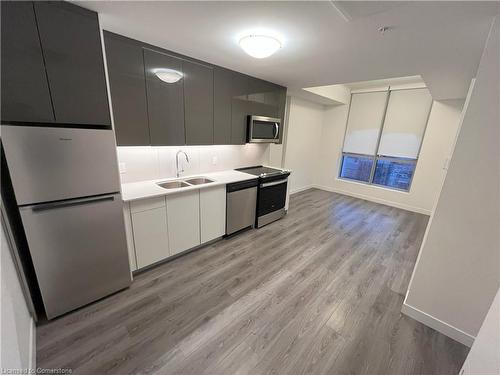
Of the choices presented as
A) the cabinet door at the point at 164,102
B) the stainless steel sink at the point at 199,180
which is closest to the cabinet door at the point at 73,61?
the cabinet door at the point at 164,102

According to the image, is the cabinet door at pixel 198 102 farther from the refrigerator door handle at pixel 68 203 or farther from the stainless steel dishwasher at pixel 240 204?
the refrigerator door handle at pixel 68 203

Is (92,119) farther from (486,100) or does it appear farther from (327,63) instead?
(486,100)

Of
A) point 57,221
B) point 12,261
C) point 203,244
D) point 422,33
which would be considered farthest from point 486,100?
point 12,261

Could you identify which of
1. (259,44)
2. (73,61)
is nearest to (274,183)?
(259,44)

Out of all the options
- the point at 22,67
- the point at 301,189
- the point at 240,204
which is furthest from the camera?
the point at 301,189

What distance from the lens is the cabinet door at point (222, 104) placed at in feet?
8.82

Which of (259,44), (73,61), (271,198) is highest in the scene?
(259,44)

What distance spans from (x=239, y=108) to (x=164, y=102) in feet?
3.76

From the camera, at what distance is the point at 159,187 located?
231 centimetres

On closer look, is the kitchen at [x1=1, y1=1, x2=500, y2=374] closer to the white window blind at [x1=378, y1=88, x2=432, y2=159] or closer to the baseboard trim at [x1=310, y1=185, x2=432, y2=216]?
the white window blind at [x1=378, y1=88, x2=432, y2=159]

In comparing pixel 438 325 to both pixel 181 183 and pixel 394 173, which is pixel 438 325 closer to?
pixel 181 183

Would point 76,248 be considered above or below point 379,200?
above

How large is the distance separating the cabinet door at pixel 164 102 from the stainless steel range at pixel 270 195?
1.39m

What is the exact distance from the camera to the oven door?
3.28 m
